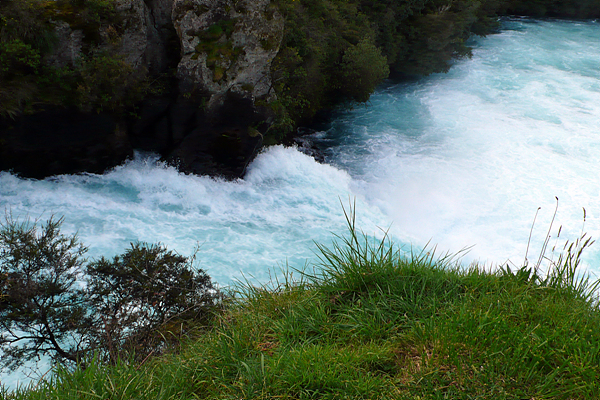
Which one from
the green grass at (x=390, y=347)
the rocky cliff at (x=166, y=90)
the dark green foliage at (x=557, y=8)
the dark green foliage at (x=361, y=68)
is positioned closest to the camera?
the green grass at (x=390, y=347)

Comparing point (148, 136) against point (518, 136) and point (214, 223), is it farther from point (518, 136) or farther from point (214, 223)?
point (518, 136)

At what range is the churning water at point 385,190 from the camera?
1223cm

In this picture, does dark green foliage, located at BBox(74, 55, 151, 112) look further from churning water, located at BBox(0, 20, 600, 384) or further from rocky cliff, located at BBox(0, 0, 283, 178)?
churning water, located at BBox(0, 20, 600, 384)

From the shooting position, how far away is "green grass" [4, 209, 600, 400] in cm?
296

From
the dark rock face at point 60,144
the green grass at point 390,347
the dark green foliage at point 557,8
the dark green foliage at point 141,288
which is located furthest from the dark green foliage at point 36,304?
the dark green foliage at point 557,8

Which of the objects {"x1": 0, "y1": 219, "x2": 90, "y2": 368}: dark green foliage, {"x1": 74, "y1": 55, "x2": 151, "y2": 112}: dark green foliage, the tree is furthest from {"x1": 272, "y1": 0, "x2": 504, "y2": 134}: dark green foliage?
{"x1": 0, "y1": 219, "x2": 90, "y2": 368}: dark green foliage

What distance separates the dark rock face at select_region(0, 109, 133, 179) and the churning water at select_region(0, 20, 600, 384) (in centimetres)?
40

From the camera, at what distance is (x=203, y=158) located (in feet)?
49.2

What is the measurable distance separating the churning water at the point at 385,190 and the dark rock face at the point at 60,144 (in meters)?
0.40

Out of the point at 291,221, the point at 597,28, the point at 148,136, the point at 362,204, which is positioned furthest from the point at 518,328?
the point at 597,28

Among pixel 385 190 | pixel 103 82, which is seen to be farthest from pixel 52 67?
pixel 385 190

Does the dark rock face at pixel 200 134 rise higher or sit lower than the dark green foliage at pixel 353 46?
lower

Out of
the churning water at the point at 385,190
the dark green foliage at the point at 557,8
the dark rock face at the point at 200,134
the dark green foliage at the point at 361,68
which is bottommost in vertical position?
the churning water at the point at 385,190

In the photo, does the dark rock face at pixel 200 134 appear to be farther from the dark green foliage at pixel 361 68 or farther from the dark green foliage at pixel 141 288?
the dark green foliage at pixel 141 288
